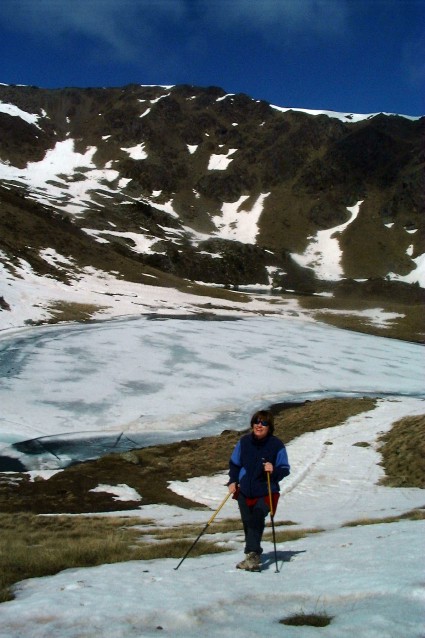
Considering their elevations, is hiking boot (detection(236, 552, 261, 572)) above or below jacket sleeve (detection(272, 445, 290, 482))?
below

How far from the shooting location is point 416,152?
198m

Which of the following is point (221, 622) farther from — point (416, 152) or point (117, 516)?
point (416, 152)

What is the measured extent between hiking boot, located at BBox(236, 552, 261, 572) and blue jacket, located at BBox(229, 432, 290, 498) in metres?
0.84

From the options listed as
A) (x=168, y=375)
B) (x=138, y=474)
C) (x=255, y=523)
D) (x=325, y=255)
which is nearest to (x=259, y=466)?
(x=255, y=523)

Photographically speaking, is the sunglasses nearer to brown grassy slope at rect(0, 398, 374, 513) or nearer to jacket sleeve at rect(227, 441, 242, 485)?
jacket sleeve at rect(227, 441, 242, 485)

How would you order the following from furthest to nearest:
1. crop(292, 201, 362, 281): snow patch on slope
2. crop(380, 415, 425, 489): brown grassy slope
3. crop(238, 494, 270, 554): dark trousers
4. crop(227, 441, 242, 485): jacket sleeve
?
crop(292, 201, 362, 281): snow patch on slope → crop(380, 415, 425, 489): brown grassy slope → crop(227, 441, 242, 485): jacket sleeve → crop(238, 494, 270, 554): dark trousers

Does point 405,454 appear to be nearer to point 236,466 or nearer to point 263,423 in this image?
point 236,466

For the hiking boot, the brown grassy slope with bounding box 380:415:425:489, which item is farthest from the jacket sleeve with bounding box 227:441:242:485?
the brown grassy slope with bounding box 380:415:425:489

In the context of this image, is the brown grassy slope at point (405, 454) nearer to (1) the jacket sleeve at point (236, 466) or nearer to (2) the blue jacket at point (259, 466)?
(2) the blue jacket at point (259, 466)

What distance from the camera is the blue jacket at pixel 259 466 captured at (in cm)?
820

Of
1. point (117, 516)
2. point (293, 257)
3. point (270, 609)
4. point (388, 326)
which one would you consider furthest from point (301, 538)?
point (293, 257)

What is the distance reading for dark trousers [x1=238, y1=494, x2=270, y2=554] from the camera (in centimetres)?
814

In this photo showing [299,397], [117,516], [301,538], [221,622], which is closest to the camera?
[221,622]

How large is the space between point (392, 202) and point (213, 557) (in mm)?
187392
